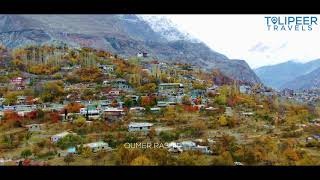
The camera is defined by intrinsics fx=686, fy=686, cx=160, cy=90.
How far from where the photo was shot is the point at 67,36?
6.23m

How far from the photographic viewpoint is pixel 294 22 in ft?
19.4

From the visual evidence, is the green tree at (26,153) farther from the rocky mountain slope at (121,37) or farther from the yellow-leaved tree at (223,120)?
the yellow-leaved tree at (223,120)

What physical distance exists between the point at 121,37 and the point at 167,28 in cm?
44

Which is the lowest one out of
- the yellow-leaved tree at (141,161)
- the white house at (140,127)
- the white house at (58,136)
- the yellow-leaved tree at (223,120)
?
the yellow-leaved tree at (141,161)

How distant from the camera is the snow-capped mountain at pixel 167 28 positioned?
5.99m

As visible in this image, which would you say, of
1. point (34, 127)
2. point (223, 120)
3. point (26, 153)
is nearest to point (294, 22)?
point (223, 120)

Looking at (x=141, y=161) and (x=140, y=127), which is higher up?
(x=140, y=127)

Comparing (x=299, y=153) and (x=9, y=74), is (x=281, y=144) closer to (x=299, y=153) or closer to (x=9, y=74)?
(x=299, y=153)

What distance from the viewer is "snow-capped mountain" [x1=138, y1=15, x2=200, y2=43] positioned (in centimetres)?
599

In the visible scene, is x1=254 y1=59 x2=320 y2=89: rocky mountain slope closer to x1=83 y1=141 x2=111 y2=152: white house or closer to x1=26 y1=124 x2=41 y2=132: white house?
x1=83 y1=141 x2=111 y2=152: white house

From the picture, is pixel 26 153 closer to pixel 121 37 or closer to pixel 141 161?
pixel 141 161

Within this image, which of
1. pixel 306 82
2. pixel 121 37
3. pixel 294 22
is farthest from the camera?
pixel 121 37

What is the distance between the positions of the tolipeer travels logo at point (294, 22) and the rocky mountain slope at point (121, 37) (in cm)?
51

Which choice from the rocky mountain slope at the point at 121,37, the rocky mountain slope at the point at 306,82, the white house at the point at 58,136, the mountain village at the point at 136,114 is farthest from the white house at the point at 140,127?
the rocky mountain slope at the point at 306,82
